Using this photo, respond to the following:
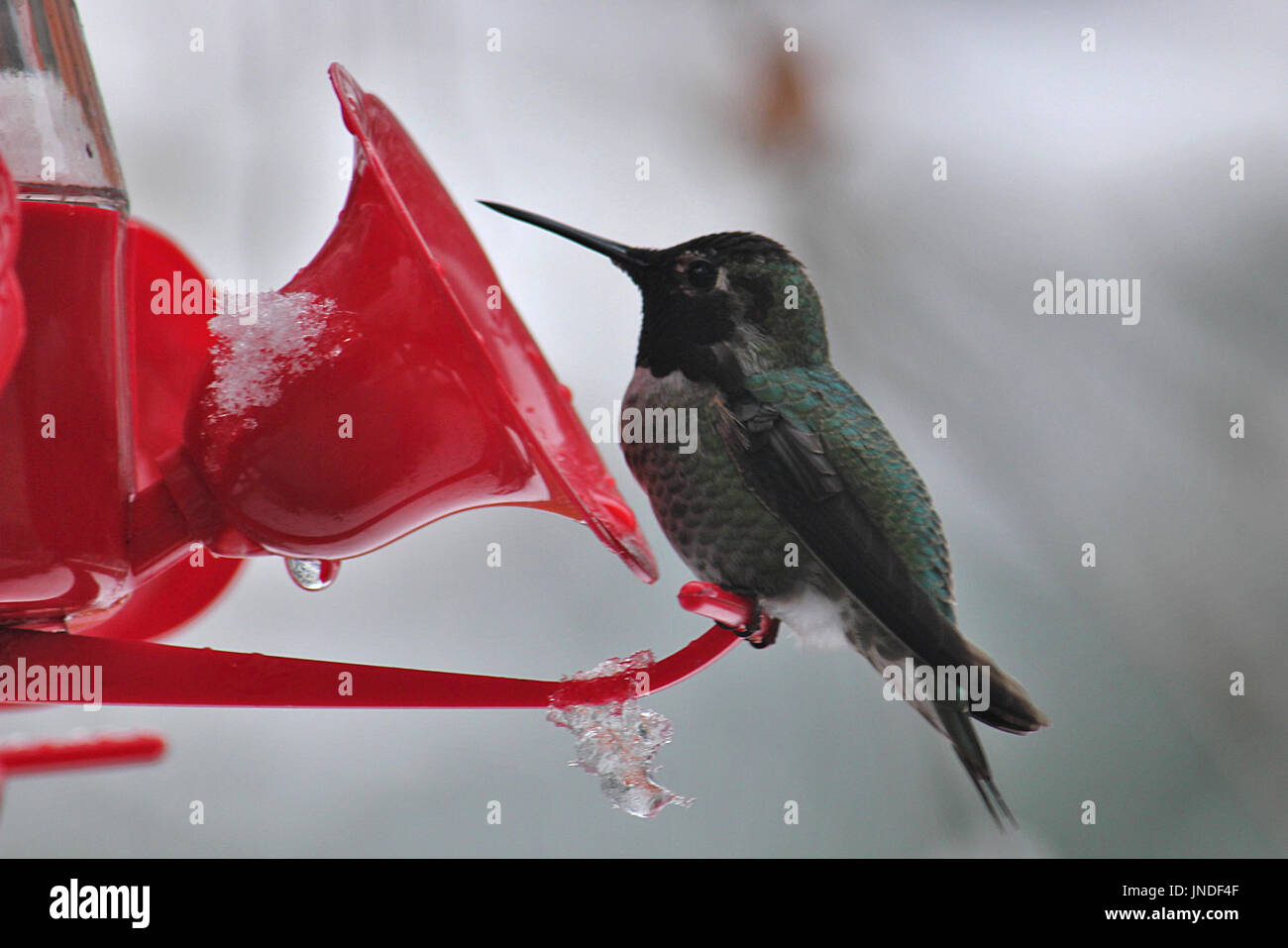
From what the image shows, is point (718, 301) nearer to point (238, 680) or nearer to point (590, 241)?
point (590, 241)

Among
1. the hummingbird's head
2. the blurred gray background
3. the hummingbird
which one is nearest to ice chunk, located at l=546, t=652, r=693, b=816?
the hummingbird

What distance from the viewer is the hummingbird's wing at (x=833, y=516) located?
109cm

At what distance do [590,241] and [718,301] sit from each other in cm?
19

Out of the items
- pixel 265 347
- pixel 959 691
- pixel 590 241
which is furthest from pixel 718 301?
pixel 265 347

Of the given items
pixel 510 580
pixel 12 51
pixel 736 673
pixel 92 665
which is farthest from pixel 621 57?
pixel 92 665

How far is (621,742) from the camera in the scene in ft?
2.41

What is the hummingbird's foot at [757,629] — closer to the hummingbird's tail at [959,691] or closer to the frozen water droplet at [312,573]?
the hummingbird's tail at [959,691]

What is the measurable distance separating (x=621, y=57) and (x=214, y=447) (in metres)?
2.18

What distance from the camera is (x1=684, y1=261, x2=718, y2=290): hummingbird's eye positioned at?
4.05 ft

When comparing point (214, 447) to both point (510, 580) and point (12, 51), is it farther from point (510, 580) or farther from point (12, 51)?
point (510, 580)

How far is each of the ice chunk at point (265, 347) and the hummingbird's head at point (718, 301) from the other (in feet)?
1.54

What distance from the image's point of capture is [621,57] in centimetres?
268

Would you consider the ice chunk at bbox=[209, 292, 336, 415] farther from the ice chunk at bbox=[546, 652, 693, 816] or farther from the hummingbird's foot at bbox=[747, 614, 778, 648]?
the hummingbird's foot at bbox=[747, 614, 778, 648]

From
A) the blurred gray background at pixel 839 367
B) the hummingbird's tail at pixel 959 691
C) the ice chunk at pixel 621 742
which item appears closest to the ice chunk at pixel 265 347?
the ice chunk at pixel 621 742
